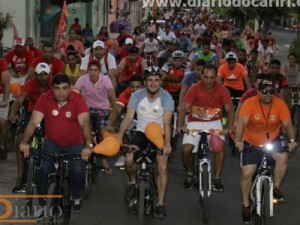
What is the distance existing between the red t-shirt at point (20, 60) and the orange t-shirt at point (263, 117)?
21.1 feet

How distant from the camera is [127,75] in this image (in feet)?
45.5

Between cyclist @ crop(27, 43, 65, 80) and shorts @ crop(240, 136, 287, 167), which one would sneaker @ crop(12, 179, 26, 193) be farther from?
shorts @ crop(240, 136, 287, 167)

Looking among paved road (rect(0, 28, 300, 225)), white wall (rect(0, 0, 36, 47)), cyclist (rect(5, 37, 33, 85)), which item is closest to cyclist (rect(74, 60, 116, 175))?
paved road (rect(0, 28, 300, 225))

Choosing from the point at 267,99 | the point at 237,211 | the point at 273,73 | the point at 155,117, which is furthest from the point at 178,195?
the point at 273,73

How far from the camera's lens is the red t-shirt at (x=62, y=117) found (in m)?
8.02

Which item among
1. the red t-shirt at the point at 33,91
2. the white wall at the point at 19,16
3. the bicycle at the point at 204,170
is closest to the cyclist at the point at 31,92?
the red t-shirt at the point at 33,91

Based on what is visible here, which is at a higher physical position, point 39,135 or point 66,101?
point 66,101

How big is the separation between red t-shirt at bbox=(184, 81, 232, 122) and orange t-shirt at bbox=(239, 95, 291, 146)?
114 centimetres

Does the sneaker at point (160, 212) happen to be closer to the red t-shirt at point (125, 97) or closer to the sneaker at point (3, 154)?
the red t-shirt at point (125, 97)

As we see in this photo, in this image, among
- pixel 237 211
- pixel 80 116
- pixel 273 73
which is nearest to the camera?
pixel 80 116

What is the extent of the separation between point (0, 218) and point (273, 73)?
6470 mm

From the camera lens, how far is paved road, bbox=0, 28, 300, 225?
8773 mm

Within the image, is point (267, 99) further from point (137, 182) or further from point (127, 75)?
point (127, 75)

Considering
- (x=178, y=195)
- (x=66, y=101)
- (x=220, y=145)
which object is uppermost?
(x=66, y=101)
